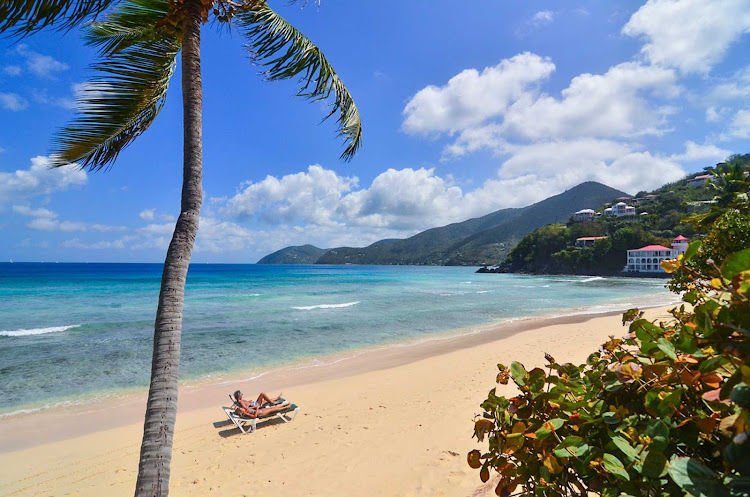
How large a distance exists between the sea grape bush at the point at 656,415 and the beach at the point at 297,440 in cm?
311

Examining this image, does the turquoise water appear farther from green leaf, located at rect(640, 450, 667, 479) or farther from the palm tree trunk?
green leaf, located at rect(640, 450, 667, 479)

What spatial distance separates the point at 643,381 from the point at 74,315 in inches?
1139

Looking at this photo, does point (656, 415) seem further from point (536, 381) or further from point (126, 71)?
point (126, 71)

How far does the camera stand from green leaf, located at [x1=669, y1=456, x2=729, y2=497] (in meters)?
0.79

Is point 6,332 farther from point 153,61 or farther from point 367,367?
point 153,61

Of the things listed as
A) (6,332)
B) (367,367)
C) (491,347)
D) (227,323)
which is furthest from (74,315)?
(491,347)

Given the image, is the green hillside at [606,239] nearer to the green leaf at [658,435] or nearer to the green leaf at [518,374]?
the green leaf at [518,374]

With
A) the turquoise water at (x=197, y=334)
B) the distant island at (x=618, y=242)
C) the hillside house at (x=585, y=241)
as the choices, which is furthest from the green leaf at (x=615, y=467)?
the hillside house at (x=585, y=241)

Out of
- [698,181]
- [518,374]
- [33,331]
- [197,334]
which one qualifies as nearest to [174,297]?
[518,374]

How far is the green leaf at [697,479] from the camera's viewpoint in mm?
795

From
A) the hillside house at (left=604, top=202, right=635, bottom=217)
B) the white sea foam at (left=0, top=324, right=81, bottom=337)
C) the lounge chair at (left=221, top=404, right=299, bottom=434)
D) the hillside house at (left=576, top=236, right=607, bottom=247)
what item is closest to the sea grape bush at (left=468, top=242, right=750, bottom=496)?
the lounge chair at (left=221, top=404, right=299, bottom=434)

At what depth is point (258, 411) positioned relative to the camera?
6.69 meters

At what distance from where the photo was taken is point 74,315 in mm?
22531

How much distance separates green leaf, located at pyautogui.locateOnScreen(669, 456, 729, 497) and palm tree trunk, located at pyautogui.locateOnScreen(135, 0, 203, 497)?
2.60 meters
